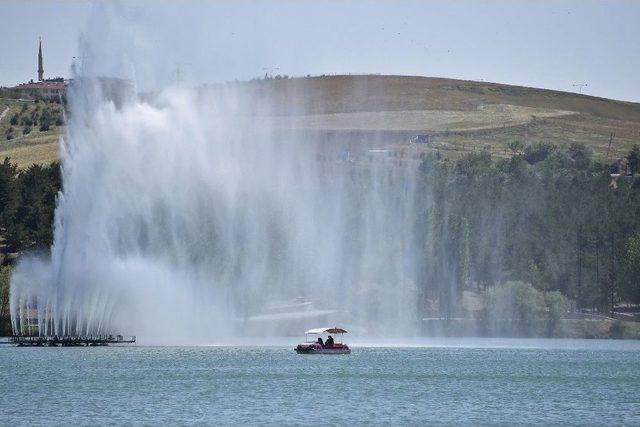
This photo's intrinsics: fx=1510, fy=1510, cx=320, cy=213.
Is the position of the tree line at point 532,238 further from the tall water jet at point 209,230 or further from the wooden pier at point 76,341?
the wooden pier at point 76,341

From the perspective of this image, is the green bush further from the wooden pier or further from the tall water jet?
the wooden pier

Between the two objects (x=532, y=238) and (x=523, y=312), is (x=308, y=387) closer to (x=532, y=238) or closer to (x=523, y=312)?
(x=523, y=312)

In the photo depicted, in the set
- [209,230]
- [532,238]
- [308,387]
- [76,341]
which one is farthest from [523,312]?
[308,387]

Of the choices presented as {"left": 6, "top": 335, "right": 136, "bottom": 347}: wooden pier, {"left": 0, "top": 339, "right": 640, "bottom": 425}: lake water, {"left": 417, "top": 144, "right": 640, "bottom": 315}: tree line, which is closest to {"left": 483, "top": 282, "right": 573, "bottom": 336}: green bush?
{"left": 417, "top": 144, "right": 640, "bottom": 315}: tree line

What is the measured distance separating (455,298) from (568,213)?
2657 cm

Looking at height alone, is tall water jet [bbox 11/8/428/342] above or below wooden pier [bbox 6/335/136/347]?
above

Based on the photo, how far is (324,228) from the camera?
141375 millimetres

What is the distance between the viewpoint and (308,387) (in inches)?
2874

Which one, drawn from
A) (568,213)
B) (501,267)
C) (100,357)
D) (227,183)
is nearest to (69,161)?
(100,357)

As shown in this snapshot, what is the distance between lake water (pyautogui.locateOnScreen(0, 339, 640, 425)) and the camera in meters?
59.5

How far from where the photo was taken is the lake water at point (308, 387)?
5947 cm

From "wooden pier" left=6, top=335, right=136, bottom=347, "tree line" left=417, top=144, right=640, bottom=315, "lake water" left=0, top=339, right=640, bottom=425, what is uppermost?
"tree line" left=417, top=144, right=640, bottom=315

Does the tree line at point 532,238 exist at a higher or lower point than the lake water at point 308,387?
higher

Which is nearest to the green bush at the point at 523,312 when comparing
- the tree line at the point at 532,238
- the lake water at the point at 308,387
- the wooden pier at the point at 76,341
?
the tree line at the point at 532,238
